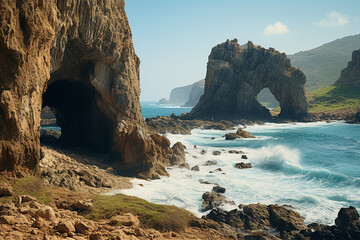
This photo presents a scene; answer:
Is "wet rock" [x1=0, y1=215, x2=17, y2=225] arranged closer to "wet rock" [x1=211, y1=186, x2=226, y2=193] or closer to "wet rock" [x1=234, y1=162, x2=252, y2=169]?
"wet rock" [x1=211, y1=186, x2=226, y2=193]

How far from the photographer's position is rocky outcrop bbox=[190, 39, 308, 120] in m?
89.2

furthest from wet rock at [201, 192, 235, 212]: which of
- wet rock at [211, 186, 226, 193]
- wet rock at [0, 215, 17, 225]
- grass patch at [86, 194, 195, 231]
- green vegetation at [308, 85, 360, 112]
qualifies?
green vegetation at [308, 85, 360, 112]

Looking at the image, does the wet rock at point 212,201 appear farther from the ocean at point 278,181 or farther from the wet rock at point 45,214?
the wet rock at point 45,214

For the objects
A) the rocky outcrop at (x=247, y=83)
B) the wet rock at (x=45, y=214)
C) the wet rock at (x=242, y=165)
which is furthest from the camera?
the rocky outcrop at (x=247, y=83)

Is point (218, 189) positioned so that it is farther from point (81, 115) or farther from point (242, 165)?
point (81, 115)

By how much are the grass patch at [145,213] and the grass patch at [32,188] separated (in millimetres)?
2264

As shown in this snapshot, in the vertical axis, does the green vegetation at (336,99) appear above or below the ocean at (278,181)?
above

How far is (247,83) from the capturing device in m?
88.4

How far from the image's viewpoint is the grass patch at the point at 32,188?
41.1 feet

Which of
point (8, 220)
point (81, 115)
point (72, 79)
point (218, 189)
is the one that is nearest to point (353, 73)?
point (218, 189)

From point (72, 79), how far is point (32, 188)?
15.4 meters

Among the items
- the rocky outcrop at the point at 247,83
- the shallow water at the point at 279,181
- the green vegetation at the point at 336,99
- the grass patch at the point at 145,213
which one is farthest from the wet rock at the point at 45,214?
the green vegetation at the point at 336,99

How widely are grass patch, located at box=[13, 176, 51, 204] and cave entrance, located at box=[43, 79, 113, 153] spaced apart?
46.5ft

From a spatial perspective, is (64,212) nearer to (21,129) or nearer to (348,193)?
(21,129)
